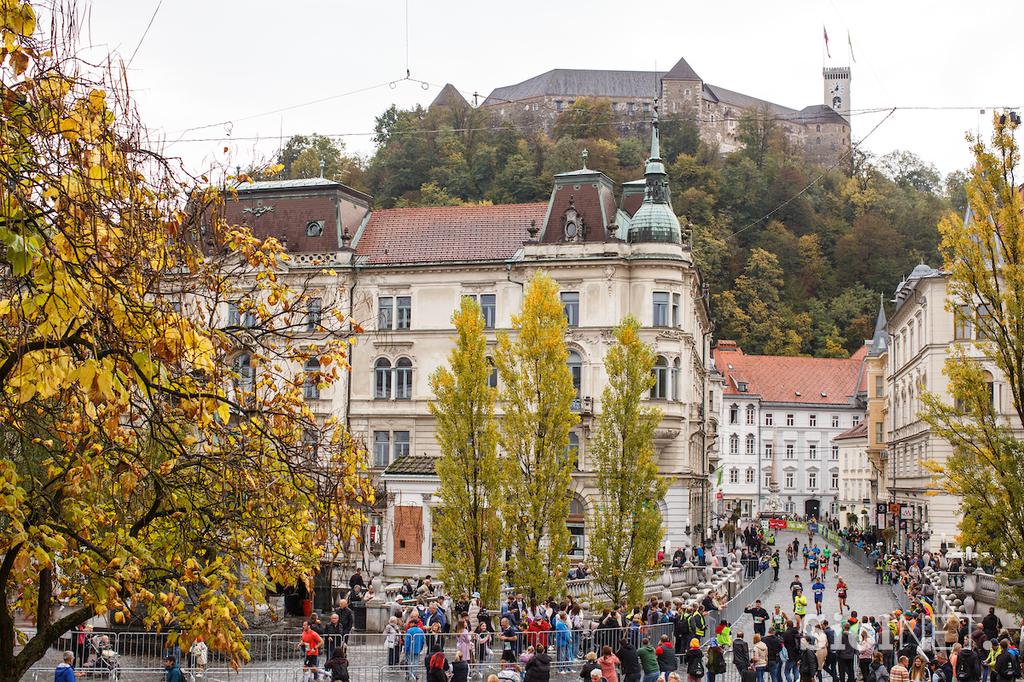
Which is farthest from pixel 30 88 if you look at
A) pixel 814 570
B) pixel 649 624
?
pixel 814 570

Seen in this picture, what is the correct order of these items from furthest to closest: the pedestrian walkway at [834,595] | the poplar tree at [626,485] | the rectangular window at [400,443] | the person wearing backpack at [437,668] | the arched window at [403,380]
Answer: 1. the arched window at [403,380]
2. the rectangular window at [400,443]
3. the pedestrian walkway at [834,595]
4. the poplar tree at [626,485]
5. the person wearing backpack at [437,668]

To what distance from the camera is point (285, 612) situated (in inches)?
1372

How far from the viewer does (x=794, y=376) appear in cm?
11344

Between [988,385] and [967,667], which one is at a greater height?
[988,385]

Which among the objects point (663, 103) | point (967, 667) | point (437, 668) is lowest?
point (967, 667)

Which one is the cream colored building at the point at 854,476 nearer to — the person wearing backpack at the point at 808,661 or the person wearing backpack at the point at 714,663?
the person wearing backpack at the point at 808,661

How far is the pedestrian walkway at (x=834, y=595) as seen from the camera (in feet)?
134

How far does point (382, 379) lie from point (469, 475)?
19.6 m

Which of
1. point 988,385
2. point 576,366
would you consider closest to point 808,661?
point 988,385

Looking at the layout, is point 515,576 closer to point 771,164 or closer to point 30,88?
point 30,88

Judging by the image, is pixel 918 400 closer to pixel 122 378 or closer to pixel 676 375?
pixel 676 375

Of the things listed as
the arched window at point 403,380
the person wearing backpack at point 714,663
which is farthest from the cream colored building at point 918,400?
the person wearing backpack at point 714,663

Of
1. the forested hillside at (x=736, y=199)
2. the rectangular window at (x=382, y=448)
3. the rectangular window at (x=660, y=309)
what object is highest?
the forested hillside at (x=736, y=199)

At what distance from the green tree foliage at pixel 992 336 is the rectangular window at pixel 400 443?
100 ft
